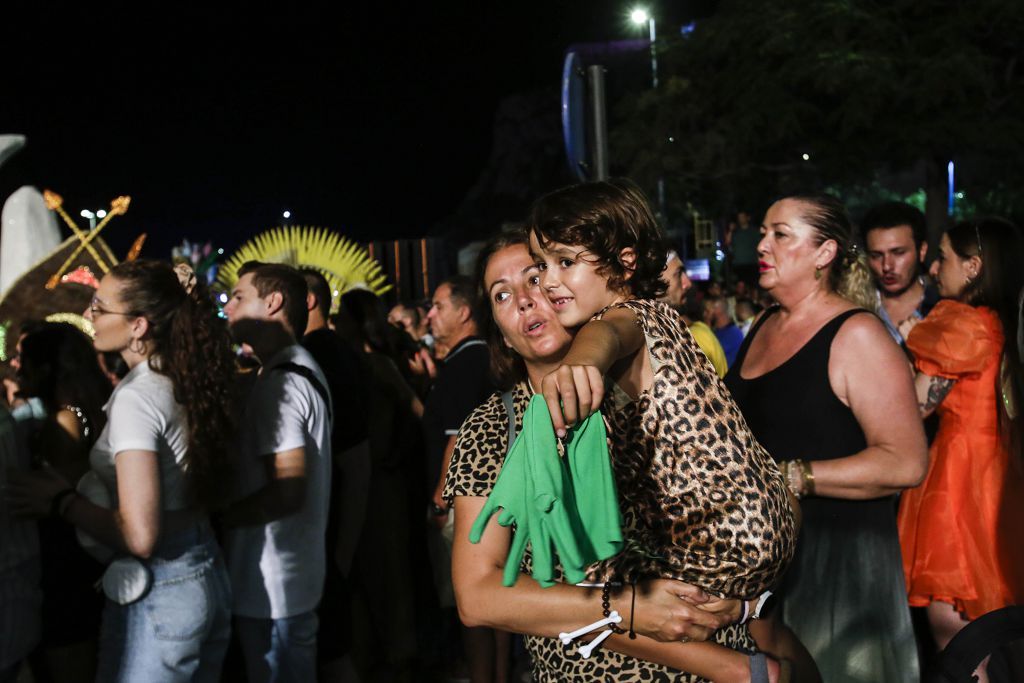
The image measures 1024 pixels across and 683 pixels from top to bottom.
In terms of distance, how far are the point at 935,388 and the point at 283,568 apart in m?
2.65

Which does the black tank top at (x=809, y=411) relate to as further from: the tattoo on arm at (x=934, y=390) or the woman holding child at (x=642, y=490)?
the woman holding child at (x=642, y=490)

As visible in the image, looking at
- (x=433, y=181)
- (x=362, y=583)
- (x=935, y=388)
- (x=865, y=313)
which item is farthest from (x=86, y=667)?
(x=433, y=181)

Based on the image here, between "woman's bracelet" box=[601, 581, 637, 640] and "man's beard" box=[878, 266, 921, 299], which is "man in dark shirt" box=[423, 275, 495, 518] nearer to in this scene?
"man's beard" box=[878, 266, 921, 299]

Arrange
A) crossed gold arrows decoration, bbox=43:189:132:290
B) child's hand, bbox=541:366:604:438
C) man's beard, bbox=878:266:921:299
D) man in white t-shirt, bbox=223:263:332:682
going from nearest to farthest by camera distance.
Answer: child's hand, bbox=541:366:604:438, man in white t-shirt, bbox=223:263:332:682, man's beard, bbox=878:266:921:299, crossed gold arrows decoration, bbox=43:189:132:290

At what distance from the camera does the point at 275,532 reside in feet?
12.7

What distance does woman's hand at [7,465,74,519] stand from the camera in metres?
3.18

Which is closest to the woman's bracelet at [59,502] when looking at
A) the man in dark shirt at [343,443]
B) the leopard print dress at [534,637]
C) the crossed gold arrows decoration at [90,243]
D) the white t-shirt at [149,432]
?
the white t-shirt at [149,432]

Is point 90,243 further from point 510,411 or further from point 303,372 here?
point 510,411

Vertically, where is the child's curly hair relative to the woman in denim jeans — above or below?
above

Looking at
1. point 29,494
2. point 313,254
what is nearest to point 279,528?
point 29,494

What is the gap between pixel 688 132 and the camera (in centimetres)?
2377

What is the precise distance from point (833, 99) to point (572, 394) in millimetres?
20919

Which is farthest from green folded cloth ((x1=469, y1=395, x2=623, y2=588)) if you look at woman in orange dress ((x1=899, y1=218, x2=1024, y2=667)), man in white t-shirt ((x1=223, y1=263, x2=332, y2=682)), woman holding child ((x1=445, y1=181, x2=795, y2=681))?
woman in orange dress ((x1=899, y1=218, x2=1024, y2=667))

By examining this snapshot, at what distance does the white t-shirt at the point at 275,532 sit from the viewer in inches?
151
